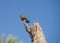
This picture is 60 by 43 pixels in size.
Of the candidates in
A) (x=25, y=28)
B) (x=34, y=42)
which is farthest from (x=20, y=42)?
(x=25, y=28)

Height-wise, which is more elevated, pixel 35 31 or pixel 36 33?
pixel 35 31

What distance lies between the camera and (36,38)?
11727 mm

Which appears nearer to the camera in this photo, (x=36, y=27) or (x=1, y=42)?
(x=1, y=42)

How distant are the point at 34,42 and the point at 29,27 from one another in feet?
3.85

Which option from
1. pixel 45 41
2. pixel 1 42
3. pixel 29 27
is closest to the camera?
pixel 1 42

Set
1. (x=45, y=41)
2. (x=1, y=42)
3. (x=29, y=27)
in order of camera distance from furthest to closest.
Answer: (x=29, y=27) < (x=45, y=41) < (x=1, y=42)

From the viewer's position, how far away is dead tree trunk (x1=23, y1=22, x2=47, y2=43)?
37.8ft

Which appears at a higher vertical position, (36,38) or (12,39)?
(36,38)

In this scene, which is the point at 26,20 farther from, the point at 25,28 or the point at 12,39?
the point at 12,39

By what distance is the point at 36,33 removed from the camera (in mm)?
12008

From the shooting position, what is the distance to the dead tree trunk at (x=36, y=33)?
1153cm

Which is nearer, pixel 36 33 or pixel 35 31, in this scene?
pixel 36 33

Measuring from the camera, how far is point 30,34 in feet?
40.4

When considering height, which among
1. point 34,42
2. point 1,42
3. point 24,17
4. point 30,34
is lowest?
point 1,42
